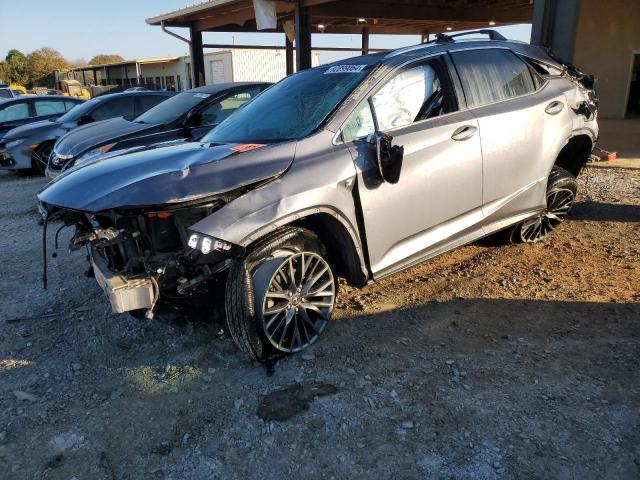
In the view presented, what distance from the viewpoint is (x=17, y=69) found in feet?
191

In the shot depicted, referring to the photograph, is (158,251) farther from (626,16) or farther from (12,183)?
(626,16)

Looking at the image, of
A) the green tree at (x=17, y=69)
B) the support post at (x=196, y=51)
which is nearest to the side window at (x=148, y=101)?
the support post at (x=196, y=51)

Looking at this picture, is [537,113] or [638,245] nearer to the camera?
[537,113]

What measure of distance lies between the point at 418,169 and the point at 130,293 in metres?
→ 2.00

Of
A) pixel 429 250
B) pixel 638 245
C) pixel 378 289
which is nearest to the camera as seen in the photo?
pixel 429 250

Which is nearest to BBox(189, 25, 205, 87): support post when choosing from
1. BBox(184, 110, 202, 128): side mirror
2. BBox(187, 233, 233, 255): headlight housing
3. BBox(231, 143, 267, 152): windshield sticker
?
BBox(184, 110, 202, 128): side mirror

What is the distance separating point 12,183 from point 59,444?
884cm

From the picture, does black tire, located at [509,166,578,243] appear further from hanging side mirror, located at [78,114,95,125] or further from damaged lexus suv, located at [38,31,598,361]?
hanging side mirror, located at [78,114,95,125]

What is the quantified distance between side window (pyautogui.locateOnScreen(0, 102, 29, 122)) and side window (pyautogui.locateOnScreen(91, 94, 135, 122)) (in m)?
3.20

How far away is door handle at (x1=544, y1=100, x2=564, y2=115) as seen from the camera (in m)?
4.44

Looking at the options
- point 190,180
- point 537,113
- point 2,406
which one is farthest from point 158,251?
point 537,113

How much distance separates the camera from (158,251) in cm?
313

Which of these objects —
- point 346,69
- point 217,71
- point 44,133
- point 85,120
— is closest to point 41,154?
point 44,133

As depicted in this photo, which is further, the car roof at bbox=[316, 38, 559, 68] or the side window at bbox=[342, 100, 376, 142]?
the car roof at bbox=[316, 38, 559, 68]
